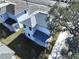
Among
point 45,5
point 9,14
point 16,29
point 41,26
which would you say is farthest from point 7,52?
point 45,5

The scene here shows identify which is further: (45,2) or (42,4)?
(45,2)

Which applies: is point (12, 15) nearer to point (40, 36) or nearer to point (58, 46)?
point (40, 36)

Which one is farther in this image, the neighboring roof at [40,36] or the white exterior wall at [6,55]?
the neighboring roof at [40,36]

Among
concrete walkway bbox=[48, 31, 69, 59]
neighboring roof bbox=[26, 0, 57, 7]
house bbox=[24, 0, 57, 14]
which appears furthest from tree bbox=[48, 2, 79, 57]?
neighboring roof bbox=[26, 0, 57, 7]

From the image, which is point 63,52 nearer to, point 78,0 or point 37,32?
point 78,0

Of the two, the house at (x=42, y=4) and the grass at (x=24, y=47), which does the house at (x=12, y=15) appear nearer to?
the grass at (x=24, y=47)

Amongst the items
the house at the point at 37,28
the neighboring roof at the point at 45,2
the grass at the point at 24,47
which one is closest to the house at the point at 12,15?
the grass at the point at 24,47

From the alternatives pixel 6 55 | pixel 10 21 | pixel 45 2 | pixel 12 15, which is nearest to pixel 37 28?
pixel 12 15

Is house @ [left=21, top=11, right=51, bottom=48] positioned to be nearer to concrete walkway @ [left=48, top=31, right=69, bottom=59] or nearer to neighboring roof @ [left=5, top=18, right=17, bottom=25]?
neighboring roof @ [left=5, top=18, right=17, bottom=25]
